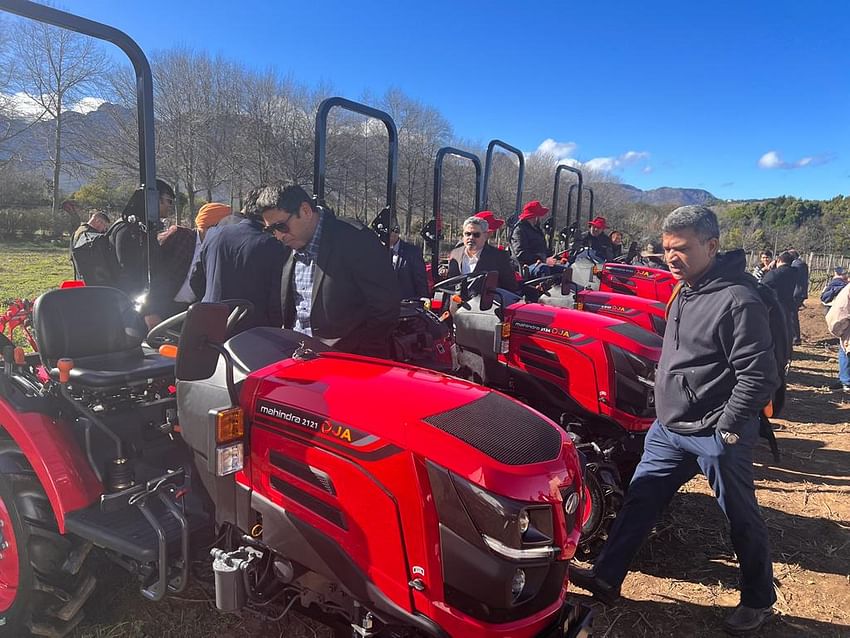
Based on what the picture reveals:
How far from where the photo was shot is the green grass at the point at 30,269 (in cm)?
997

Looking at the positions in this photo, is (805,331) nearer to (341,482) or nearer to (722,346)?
(722,346)

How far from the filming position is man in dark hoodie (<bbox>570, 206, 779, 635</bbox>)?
2.28 metres

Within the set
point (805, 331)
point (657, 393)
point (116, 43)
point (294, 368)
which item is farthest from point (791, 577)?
point (805, 331)

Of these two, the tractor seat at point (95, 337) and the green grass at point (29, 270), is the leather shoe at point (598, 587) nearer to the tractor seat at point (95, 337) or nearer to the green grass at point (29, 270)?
the tractor seat at point (95, 337)

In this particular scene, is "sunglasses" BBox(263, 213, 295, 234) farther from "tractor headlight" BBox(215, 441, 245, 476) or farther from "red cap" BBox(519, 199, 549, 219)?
"red cap" BBox(519, 199, 549, 219)

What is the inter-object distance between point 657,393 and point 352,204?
44.5 feet

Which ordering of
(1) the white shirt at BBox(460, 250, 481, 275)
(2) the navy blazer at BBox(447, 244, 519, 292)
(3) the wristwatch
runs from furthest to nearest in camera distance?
(1) the white shirt at BBox(460, 250, 481, 275) < (2) the navy blazer at BBox(447, 244, 519, 292) < (3) the wristwatch

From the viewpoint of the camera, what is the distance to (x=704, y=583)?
2.95 meters

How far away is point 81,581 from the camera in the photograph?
2281 millimetres

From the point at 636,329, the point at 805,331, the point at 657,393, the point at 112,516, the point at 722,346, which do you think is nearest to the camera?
the point at 112,516

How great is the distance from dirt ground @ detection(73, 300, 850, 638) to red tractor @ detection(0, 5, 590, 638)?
0.34 meters

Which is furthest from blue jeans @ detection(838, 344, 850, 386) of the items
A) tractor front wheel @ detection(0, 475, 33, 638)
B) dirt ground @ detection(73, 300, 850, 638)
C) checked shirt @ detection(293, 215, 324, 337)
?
tractor front wheel @ detection(0, 475, 33, 638)

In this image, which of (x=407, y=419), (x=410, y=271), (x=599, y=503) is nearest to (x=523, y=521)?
(x=407, y=419)

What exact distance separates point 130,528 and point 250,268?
1518 mm
